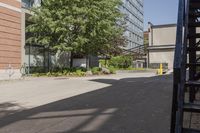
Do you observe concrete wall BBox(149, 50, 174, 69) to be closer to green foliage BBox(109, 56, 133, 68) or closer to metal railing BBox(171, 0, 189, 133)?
green foliage BBox(109, 56, 133, 68)

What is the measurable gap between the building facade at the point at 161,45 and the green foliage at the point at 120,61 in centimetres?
618

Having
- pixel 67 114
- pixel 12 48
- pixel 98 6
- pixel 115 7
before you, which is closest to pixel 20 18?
pixel 12 48

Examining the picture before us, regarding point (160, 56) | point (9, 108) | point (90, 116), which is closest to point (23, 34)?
point (9, 108)

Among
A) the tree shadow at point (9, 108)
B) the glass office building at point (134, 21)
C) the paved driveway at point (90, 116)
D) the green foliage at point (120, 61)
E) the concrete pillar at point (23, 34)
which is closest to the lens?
the paved driveway at point (90, 116)

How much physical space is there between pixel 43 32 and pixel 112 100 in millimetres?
19677

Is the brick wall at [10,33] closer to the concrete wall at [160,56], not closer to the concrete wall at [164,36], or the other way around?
the concrete wall at [160,56]

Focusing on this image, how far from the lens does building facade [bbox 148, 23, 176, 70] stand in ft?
183

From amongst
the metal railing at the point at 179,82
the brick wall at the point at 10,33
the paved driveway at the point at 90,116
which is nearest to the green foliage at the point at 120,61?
the brick wall at the point at 10,33

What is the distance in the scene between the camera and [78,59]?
1451 inches

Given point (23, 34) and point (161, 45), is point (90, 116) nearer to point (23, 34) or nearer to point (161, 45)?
point (23, 34)

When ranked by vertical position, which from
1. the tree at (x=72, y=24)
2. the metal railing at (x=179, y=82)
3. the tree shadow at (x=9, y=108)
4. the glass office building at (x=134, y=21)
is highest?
the glass office building at (x=134, y=21)

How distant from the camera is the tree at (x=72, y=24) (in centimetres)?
2905

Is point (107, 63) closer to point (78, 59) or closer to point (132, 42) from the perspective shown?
point (78, 59)

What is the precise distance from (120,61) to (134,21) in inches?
1936
